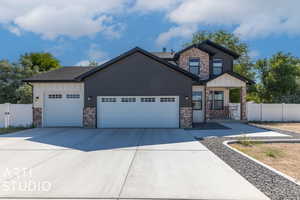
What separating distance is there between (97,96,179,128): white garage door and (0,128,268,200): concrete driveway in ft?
17.6

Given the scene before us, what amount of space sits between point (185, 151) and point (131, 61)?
8051mm

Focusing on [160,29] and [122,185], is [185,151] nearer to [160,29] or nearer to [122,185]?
[122,185]

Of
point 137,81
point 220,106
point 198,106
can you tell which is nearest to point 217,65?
point 220,106

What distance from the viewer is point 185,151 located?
23.4 ft

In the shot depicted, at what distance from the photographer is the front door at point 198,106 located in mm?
16281

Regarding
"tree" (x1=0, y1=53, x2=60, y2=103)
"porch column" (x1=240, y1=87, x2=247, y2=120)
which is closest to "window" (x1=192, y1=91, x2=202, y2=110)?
"porch column" (x1=240, y1=87, x2=247, y2=120)

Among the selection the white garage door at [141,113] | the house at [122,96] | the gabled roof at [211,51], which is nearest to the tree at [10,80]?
the house at [122,96]

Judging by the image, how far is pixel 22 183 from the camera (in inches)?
171

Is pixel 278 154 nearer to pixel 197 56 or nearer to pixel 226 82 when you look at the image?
pixel 226 82

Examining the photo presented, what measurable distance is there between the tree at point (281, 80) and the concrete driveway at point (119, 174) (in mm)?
16984

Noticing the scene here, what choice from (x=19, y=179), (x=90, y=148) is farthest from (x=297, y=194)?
(x=90, y=148)

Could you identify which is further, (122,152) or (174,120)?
(174,120)

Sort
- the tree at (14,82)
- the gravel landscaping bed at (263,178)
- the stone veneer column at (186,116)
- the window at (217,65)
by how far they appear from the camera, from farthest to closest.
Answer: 1. the tree at (14,82)
2. the window at (217,65)
3. the stone veneer column at (186,116)
4. the gravel landscaping bed at (263,178)

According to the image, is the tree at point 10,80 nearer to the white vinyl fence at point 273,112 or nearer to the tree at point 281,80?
the white vinyl fence at point 273,112
